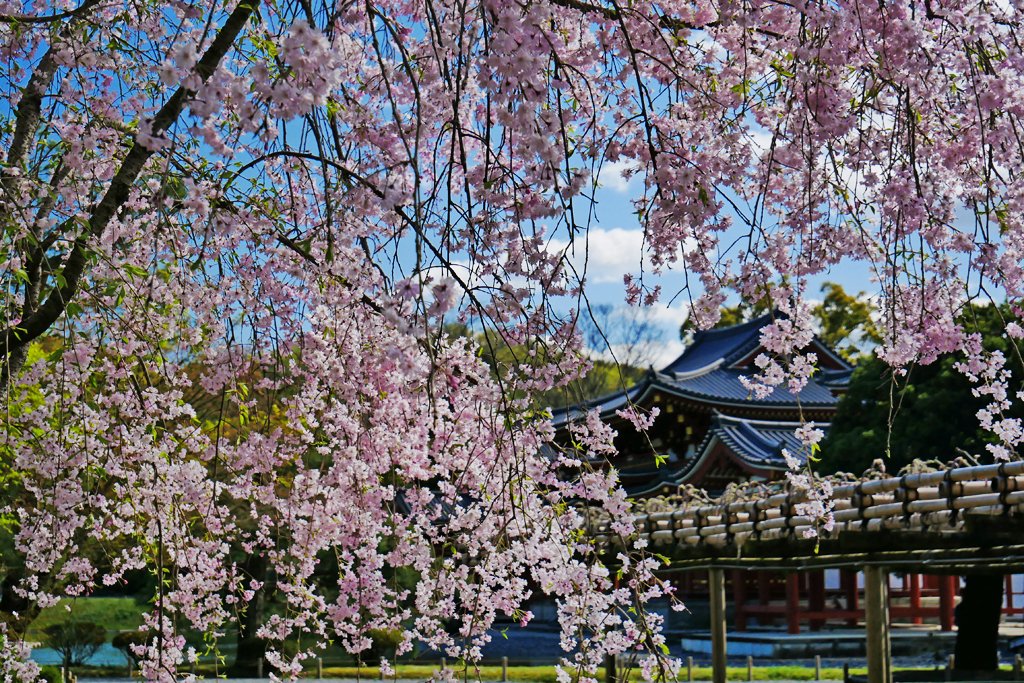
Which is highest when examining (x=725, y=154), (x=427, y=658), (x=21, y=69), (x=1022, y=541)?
(x=21, y=69)

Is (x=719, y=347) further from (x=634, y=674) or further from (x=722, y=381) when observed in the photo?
(x=634, y=674)

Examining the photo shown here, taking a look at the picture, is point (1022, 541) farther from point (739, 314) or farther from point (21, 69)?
point (739, 314)

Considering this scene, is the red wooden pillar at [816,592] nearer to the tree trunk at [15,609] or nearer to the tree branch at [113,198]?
the tree trunk at [15,609]

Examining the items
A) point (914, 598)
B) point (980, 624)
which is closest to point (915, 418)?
point (980, 624)

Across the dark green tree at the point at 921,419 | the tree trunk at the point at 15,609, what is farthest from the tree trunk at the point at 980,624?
the tree trunk at the point at 15,609

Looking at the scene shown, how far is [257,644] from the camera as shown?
62.8 feet

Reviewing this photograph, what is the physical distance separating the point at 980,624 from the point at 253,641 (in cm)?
1230

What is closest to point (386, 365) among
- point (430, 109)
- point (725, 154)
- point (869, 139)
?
point (430, 109)

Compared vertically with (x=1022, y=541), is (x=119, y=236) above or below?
above

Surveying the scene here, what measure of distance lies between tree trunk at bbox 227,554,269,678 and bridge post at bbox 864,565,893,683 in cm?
1148

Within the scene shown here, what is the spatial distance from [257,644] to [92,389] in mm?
14178

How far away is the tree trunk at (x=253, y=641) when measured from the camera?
18.5m

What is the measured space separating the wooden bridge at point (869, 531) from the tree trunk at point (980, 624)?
88.0 inches

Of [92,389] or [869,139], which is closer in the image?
[869,139]
